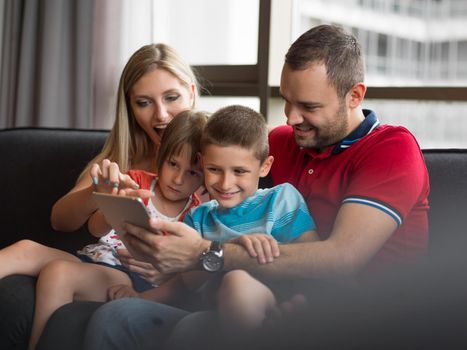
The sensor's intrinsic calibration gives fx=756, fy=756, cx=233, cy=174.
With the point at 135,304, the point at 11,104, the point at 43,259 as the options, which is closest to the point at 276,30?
the point at 11,104

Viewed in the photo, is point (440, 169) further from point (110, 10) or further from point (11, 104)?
point (11, 104)

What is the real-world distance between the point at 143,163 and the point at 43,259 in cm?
50

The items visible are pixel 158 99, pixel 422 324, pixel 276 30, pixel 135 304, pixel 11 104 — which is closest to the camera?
pixel 422 324

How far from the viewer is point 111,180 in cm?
202

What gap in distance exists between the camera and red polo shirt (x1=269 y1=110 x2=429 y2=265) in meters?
1.86

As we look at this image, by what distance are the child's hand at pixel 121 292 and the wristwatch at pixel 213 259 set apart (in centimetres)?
32

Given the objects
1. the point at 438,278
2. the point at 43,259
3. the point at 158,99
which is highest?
the point at 158,99

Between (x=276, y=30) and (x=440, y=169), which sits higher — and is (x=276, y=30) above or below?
above

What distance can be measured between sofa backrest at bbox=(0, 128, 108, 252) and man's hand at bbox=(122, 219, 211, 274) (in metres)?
0.95

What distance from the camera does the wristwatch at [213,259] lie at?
73.1 inches

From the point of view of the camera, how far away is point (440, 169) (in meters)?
2.15

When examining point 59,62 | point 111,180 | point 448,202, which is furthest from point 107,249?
point 59,62

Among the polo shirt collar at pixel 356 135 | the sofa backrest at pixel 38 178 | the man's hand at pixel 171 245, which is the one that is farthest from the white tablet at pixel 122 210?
the sofa backrest at pixel 38 178

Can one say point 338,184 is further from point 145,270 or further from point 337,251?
point 145,270
